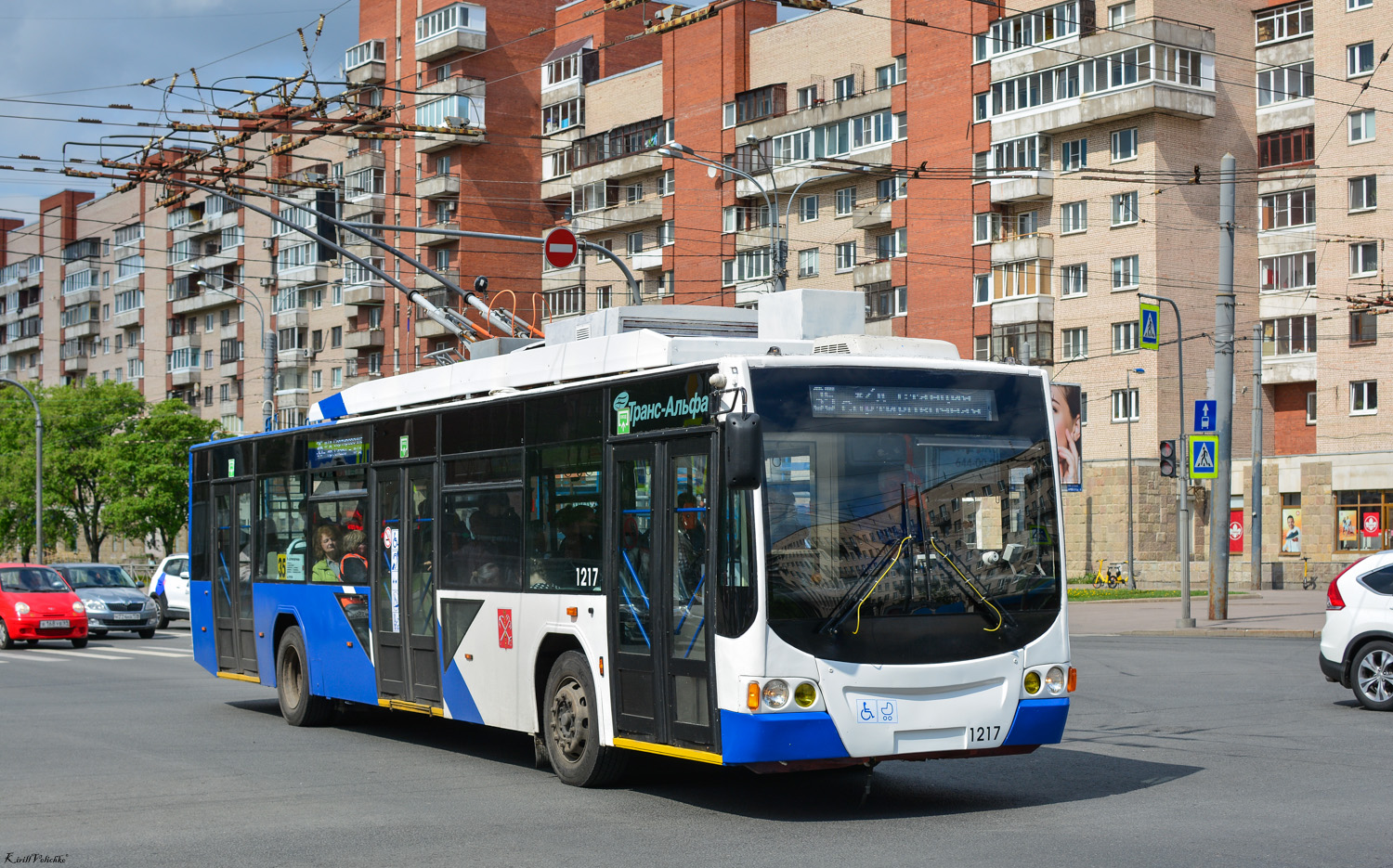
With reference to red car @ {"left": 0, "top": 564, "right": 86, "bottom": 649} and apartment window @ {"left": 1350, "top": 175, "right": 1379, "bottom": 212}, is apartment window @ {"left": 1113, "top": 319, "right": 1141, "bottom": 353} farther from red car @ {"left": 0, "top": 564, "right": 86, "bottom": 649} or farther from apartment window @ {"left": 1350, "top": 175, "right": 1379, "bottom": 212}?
red car @ {"left": 0, "top": 564, "right": 86, "bottom": 649}

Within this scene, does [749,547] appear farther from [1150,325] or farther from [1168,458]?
[1150,325]

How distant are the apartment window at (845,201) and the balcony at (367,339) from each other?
91.0 ft

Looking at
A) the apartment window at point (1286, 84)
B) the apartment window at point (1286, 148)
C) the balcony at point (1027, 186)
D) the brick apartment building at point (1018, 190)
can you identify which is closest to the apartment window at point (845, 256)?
the brick apartment building at point (1018, 190)

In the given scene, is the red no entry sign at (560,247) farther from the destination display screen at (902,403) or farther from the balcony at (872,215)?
the balcony at (872,215)

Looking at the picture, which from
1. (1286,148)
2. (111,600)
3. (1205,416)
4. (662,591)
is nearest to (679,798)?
(662,591)

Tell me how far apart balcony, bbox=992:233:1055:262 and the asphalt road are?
4498 centimetres

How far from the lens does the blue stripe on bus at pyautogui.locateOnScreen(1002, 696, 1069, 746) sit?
10164 millimetres

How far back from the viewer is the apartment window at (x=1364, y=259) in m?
57.3

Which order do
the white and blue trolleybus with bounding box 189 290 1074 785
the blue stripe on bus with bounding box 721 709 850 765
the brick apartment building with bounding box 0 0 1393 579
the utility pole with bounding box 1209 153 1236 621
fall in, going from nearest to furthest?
the blue stripe on bus with bounding box 721 709 850 765, the white and blue trolleybus with bounding box 189 290 1074 785, the utility pole with bounding box 1209 153 1236 621, the brick apartment building with bounding box 0 0 1393 579

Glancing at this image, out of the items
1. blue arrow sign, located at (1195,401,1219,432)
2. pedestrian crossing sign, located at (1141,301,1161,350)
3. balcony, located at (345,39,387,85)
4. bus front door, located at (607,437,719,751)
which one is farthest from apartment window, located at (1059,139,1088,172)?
bus front door, located at (607,437,719,751)

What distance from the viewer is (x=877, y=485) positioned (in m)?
9.95

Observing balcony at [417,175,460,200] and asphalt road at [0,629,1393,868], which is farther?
balcony at [417,175,460,200]

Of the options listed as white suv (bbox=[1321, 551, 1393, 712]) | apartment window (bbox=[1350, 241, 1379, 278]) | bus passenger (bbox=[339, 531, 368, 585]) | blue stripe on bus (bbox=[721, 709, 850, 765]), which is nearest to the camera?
blue stripe on bus (bbox=[721, 709, 850, 765])

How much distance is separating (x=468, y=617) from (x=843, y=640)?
13.4 ft
